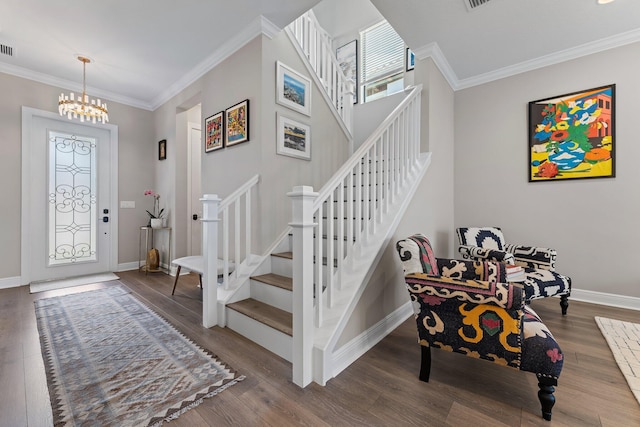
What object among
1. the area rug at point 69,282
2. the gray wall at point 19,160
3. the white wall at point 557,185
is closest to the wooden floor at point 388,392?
the white wall at point 557,185

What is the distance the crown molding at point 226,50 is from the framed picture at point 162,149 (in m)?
0.69

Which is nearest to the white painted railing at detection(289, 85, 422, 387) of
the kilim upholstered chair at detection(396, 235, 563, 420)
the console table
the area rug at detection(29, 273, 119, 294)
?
the kilim upholstered chair at detection(396, 235, 563, 420)

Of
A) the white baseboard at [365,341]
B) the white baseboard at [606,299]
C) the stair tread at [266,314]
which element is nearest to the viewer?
the white baseboard at [365,341]

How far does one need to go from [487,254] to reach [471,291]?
1561mm

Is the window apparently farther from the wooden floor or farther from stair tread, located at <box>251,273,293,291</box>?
the wooden floor

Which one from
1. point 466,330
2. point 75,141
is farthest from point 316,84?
point 75,141

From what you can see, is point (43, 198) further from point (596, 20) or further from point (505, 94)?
point (596, 20)

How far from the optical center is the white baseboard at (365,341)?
169 cm

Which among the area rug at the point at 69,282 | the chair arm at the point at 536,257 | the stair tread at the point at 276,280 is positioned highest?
the chair arm at the point at 536,257

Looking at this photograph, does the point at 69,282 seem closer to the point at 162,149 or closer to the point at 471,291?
the point at 162,149

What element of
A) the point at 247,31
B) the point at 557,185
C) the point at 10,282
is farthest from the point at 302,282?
the point at 10,282

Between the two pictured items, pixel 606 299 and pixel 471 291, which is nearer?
pixel 471 291

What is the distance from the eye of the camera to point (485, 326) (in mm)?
1382

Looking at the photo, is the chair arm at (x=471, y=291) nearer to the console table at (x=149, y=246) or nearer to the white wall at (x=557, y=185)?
the white wall at (x=557, y=185)
